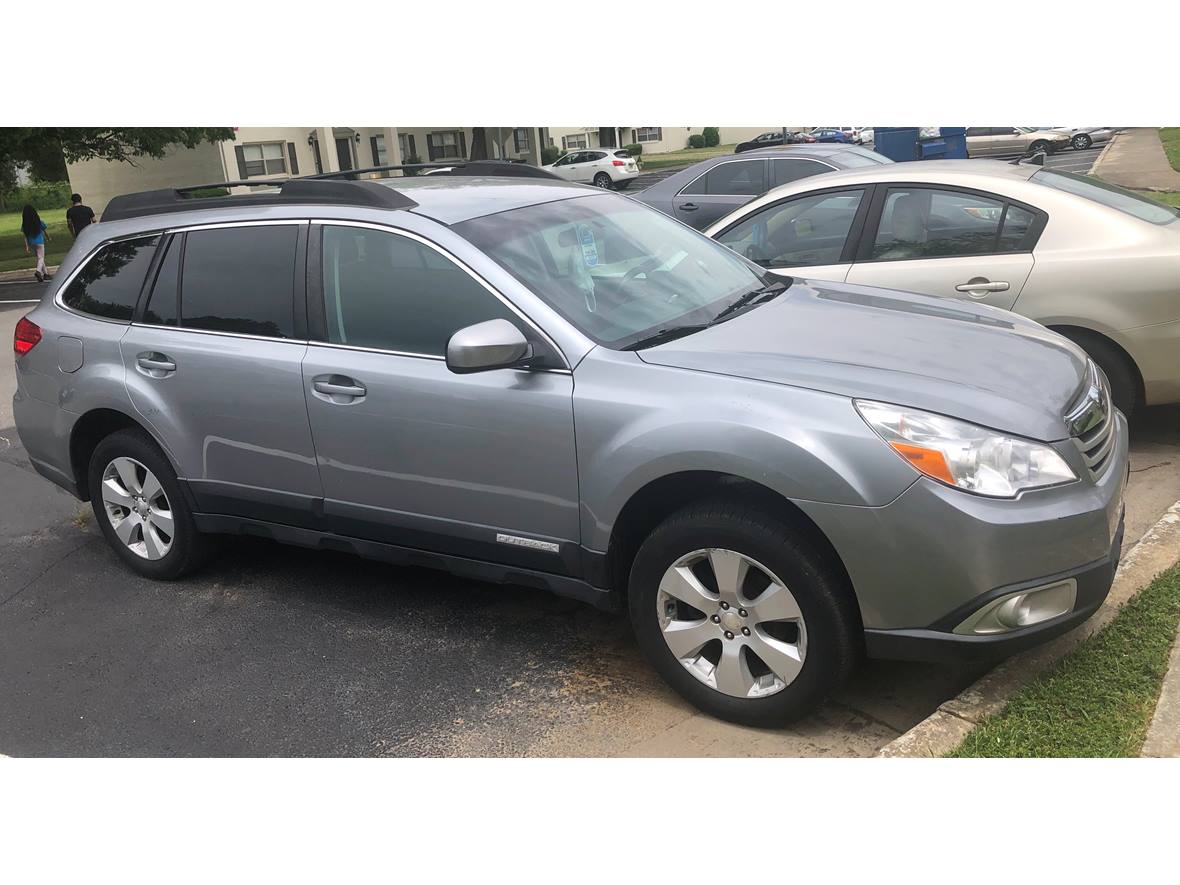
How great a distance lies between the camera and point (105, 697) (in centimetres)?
439

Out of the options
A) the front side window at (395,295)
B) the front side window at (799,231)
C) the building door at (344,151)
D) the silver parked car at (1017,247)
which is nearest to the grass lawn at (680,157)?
the building door at (344,151)

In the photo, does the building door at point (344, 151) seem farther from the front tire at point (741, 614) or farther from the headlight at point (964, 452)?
the headlight at point (964, 452)

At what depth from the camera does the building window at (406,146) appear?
4950 centimetres

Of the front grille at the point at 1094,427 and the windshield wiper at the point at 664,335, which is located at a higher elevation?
the windshield wiper at the point at 664,335

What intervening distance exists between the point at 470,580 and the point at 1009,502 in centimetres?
270

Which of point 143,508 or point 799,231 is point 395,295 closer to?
point 143,508

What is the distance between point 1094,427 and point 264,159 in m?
43.9

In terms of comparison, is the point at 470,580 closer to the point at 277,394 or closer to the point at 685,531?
the point at 277,394

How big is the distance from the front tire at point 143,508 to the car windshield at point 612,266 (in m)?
2.03

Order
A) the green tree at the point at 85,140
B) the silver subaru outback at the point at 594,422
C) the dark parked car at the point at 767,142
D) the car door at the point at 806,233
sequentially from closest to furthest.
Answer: the silver subaru outback at the point at 594,422 → the car door at the point at 806,233 → the dark parked car at the point at 767,142 → the green tree at the point at 85,140

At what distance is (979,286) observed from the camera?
6000 mm

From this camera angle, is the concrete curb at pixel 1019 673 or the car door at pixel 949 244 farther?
the car door at pixel 949 244

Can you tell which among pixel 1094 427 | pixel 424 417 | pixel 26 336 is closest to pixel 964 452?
pixel 1094 427

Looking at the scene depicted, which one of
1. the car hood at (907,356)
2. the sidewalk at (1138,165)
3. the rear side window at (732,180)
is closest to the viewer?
the car hood at (907,356)
